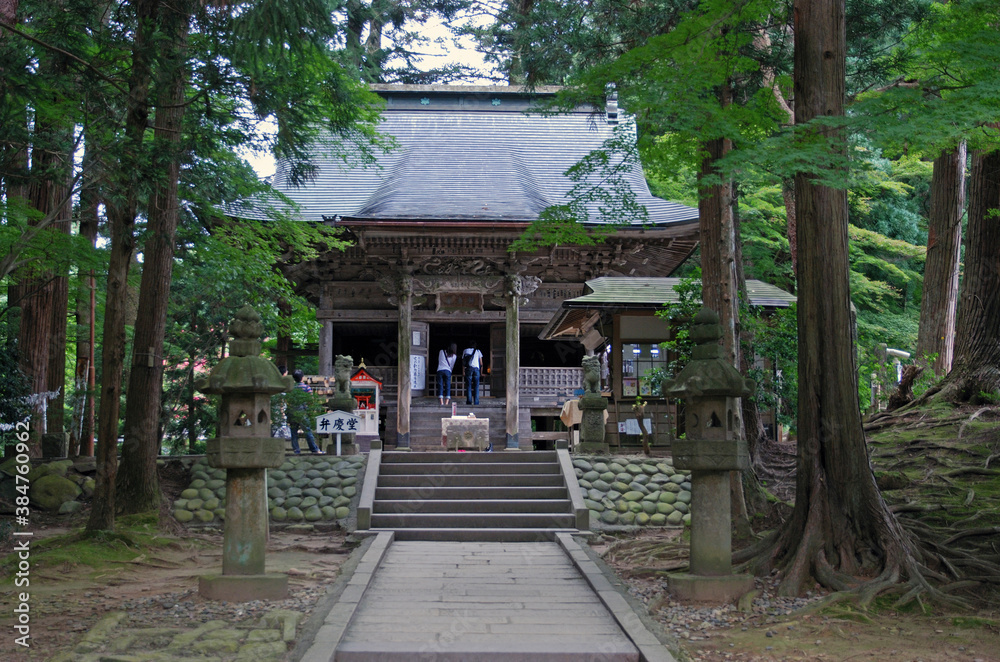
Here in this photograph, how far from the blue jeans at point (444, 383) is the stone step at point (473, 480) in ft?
21.9

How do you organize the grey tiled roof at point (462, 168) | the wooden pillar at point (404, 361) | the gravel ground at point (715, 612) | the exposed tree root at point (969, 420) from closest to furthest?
the gravel ground at point (715, 612) < the exposed tree root at point (969, 420) < the wooden pillar at point (404, 361) < the grey tiled roof at point (462, 168)

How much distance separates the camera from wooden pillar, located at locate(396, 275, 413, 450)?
17.2 meters

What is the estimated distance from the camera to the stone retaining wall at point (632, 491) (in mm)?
11330

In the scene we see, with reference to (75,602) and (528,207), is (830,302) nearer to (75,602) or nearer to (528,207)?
(75,602)

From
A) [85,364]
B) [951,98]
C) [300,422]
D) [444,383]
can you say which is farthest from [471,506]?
[85,364]

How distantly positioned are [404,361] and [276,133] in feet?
27.3

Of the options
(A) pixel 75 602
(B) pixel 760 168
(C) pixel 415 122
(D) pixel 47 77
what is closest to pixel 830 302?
(B) pixel 760 168

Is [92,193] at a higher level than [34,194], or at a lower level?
lower

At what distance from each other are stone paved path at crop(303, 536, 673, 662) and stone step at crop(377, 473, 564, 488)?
9.13 feet

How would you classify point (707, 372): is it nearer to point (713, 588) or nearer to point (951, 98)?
point (713, 588)

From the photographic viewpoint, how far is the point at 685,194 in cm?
2150

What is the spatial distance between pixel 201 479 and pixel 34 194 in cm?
579

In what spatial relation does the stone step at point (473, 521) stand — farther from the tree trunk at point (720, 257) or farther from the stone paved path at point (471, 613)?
the tree trunk at point (720, 257)

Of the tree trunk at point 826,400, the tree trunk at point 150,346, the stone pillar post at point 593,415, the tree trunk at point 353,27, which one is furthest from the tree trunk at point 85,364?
the tree trunk at point 826,400
